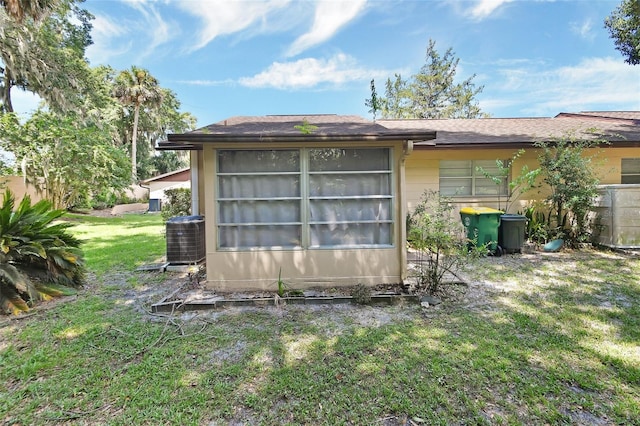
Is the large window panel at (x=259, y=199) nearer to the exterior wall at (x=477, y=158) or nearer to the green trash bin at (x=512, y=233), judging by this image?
the exterior wall at (x=477, y=158)

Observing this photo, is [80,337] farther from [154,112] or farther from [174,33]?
[154,112]

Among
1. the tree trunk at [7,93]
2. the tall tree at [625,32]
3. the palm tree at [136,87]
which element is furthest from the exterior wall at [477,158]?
the palm tree at [136,87]

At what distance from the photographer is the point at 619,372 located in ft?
8.37

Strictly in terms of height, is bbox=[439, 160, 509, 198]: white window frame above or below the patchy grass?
above

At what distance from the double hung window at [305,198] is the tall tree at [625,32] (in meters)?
12.6

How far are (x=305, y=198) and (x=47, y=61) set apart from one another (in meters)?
16.4

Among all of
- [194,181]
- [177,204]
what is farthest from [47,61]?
[194,181]

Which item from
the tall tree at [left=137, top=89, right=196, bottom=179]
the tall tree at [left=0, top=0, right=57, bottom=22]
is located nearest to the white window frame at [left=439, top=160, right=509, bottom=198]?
the tall tree at [left=0, top=0, right=57, bottom=22]

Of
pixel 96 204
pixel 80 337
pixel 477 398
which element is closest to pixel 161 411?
pixel 80 337

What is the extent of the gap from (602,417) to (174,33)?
58.3 ft

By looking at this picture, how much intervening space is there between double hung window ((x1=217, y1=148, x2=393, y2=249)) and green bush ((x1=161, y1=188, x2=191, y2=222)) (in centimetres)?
477

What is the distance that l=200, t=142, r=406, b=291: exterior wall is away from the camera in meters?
4.54

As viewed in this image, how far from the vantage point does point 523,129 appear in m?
9.21

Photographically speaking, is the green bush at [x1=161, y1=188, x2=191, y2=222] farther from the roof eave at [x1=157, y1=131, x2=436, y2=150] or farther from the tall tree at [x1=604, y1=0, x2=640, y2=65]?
the tall tree at [x1=604, y1=0, x2=640, y2=65]
